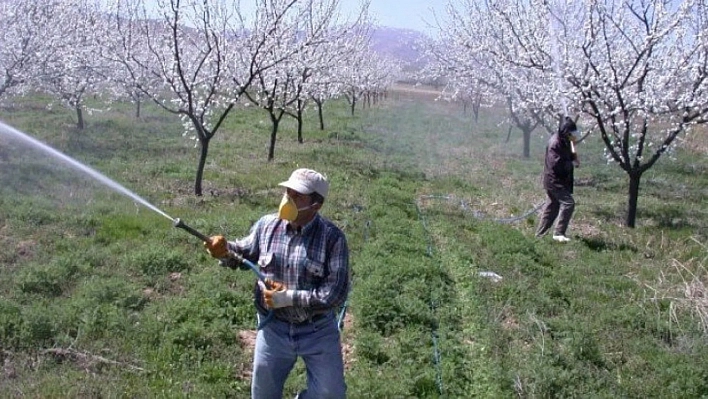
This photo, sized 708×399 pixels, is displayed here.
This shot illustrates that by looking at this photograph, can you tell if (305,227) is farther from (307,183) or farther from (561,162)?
(561,162)

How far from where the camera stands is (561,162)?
9.84 metres

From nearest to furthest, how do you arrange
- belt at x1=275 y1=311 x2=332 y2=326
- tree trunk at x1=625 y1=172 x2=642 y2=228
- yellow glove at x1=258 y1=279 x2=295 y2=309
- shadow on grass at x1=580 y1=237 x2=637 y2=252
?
yellow glove at x1=258 y1=279 x2=295 y2=309, belt at x1=275 y1=311 x2=332 y2=326, shadow on grass at x1=580 y1=237 x2=637 y2=252, tree trunk at x1=625 y1=172 x2=642 y2=228

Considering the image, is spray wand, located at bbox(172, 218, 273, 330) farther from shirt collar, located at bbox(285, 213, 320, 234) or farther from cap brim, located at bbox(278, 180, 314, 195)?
cap brim, located at bbox(278, 180, 314, 195)

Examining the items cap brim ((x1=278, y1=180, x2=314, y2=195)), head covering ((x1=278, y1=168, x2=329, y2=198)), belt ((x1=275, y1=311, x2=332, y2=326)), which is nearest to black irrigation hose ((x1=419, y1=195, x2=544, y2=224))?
belt ((x1=275, y1=311, x2=332, y2=326))

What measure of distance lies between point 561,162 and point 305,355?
7.11 metres

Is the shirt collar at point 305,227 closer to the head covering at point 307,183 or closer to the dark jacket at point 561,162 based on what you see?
the head covering at point 307,183

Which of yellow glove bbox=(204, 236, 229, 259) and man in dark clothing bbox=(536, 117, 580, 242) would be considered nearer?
yellow glove bbox=(204, 236, 229, 259)

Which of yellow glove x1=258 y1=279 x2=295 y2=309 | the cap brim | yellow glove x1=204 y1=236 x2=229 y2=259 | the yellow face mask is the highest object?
the cap brim

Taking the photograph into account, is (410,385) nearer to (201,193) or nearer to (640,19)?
(201,193)

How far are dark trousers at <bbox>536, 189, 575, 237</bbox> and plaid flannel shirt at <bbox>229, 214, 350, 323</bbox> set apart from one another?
6832 millimetres

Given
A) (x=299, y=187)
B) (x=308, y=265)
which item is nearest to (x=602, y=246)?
(x=308, y=265)

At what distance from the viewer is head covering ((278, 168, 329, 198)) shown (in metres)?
3.61

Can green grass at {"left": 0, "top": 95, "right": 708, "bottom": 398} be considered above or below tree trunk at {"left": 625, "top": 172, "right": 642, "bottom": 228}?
below

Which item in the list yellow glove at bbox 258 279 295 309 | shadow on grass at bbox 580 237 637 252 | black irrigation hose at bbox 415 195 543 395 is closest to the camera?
yellow glove at bbox 258 279 295 309
